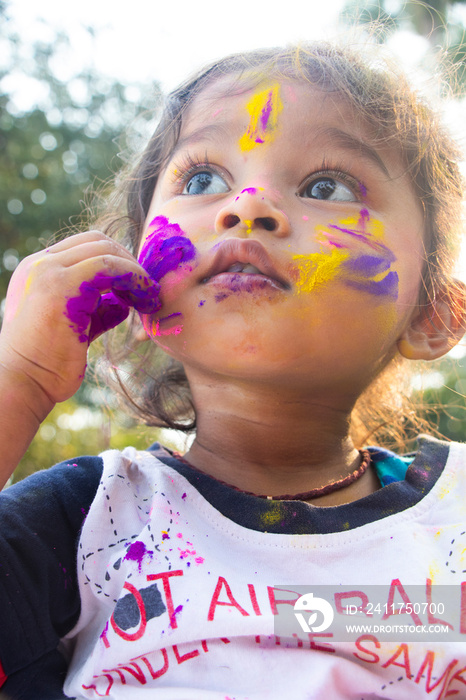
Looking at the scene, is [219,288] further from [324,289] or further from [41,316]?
[41,316]

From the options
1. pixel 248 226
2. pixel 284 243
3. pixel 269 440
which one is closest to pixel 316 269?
pixel 284 243

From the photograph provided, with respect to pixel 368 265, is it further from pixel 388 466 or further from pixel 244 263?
pixel 388 466

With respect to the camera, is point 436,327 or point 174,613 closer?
point 174,613

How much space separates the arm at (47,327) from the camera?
1.50m

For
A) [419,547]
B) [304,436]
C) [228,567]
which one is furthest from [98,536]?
[419,547]

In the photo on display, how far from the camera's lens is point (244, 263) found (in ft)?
5.27

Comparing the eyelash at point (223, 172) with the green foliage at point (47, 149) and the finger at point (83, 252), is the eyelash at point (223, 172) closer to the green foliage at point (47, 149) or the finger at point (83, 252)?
the finger at point (83, 252)

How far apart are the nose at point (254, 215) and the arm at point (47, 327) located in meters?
0.32

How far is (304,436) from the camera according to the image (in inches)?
76.0

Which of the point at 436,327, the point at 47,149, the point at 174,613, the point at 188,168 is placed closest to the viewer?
the point at 174,613

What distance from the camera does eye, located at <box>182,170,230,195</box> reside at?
71.9 inches

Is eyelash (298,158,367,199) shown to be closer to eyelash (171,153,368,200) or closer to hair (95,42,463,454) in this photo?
eyelash (171,153,368,200)

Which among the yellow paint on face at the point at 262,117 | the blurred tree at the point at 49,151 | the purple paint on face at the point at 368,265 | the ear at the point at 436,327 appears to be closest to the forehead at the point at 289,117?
the yellow paint on face at the point at 262,117

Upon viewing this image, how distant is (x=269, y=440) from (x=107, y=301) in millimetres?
690
